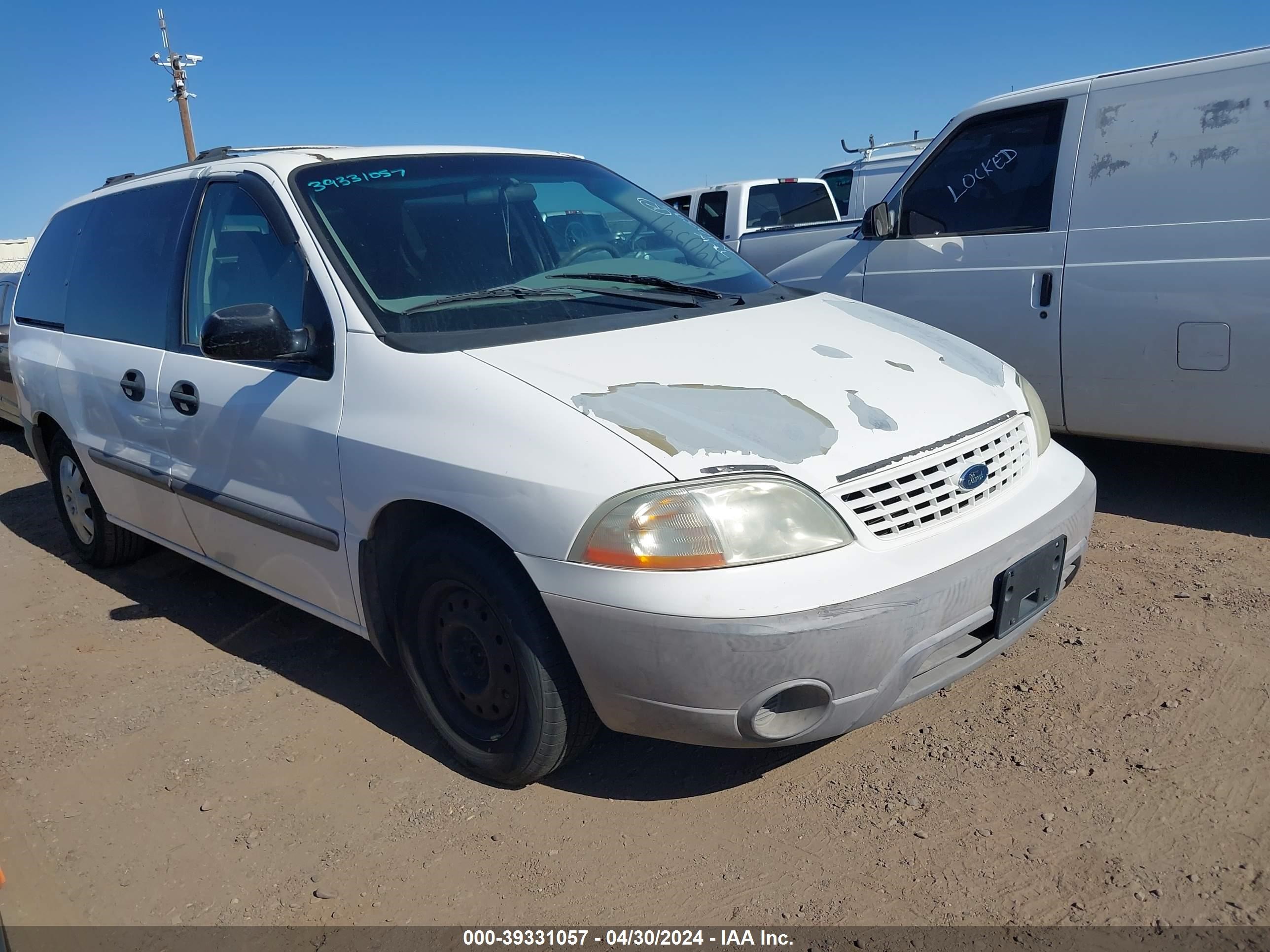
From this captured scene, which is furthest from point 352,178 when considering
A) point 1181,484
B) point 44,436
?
point 1181,484

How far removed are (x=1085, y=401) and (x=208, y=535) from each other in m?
3.86

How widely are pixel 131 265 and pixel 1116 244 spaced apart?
4.29 metres

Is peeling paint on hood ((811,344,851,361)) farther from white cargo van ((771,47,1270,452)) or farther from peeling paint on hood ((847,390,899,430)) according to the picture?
white cargo van ((771,47,1270,452))

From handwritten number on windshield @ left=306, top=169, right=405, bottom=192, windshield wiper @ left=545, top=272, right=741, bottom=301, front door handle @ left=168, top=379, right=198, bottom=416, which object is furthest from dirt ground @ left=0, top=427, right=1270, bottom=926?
handwritten number on windshield @ left=306, top=169, right=405, bottom=192

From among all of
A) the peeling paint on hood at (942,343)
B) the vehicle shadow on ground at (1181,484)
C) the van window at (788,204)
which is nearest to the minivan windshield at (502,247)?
the peeling paint on hood at (942,343)

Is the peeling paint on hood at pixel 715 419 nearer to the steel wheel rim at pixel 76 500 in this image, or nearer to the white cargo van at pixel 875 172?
the steel wheel rim at pixel 76 500

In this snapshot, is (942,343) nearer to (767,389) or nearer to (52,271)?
(767,389)

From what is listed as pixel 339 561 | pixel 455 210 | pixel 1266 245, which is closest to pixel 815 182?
pixel 1266 245

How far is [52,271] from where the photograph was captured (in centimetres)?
496

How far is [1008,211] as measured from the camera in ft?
16.1

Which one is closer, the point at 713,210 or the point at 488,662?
the point at 488,662

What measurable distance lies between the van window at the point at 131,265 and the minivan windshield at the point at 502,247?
893 mm

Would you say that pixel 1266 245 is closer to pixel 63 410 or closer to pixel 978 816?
pixel 978 816

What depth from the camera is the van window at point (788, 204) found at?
1086 centimetres
